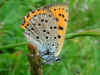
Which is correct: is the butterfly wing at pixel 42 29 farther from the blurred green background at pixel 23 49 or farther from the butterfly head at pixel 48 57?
the blurred green background at pixel 23 49

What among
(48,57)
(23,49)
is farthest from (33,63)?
(23,49)

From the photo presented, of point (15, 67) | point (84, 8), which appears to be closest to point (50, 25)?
point (15, 67)

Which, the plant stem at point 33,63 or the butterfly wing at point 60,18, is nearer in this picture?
the plant stem at point 33,63

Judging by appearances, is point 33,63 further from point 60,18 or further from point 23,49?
point 23,49

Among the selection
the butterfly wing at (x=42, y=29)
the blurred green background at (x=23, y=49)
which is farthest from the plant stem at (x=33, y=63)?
the blurred green background at (x=23, y=49)

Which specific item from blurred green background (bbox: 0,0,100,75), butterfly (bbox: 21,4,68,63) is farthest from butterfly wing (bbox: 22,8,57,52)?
blurred green background (bbox: 0,0,100,75)

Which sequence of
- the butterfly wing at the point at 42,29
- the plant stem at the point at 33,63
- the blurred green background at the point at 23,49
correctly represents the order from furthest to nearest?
the blurred green background at the point at 23,49
the butterfly wing at the point at 42,29
the plant stem at the point at 33,63

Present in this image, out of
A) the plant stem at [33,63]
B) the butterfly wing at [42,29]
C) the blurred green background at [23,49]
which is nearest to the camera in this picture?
the plant stem at [33,63]

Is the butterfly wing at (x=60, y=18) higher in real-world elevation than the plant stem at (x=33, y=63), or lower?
higher

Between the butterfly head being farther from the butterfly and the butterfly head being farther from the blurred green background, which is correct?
the blurred green background

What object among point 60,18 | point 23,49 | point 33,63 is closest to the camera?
point 33,63
